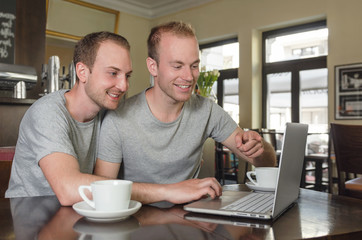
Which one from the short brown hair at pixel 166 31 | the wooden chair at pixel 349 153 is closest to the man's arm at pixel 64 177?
the short brown hair at pixel 166 31

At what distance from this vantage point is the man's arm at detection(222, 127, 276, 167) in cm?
131

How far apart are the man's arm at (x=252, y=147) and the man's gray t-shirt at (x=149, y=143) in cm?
17

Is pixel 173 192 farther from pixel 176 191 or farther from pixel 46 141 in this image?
pixel 46 141

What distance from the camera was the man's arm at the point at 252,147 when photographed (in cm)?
131

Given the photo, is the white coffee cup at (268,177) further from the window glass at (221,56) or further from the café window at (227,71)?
the window glass at (221,56)

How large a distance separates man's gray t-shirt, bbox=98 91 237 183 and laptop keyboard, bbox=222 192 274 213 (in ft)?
1.36

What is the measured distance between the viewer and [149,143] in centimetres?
135

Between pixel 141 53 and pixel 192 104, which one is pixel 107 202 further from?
pixel 141 53

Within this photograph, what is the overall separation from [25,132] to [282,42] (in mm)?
4622

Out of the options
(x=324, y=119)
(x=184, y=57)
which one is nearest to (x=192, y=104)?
(x=184, y=57)

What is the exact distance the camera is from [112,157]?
4.18 feet

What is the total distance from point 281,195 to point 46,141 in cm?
69

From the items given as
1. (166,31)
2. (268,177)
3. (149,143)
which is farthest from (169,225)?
(166,31)

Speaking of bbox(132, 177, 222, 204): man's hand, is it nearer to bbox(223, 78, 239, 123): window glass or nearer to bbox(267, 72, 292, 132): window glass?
bbox(267, 72, 292, 132): window glass
